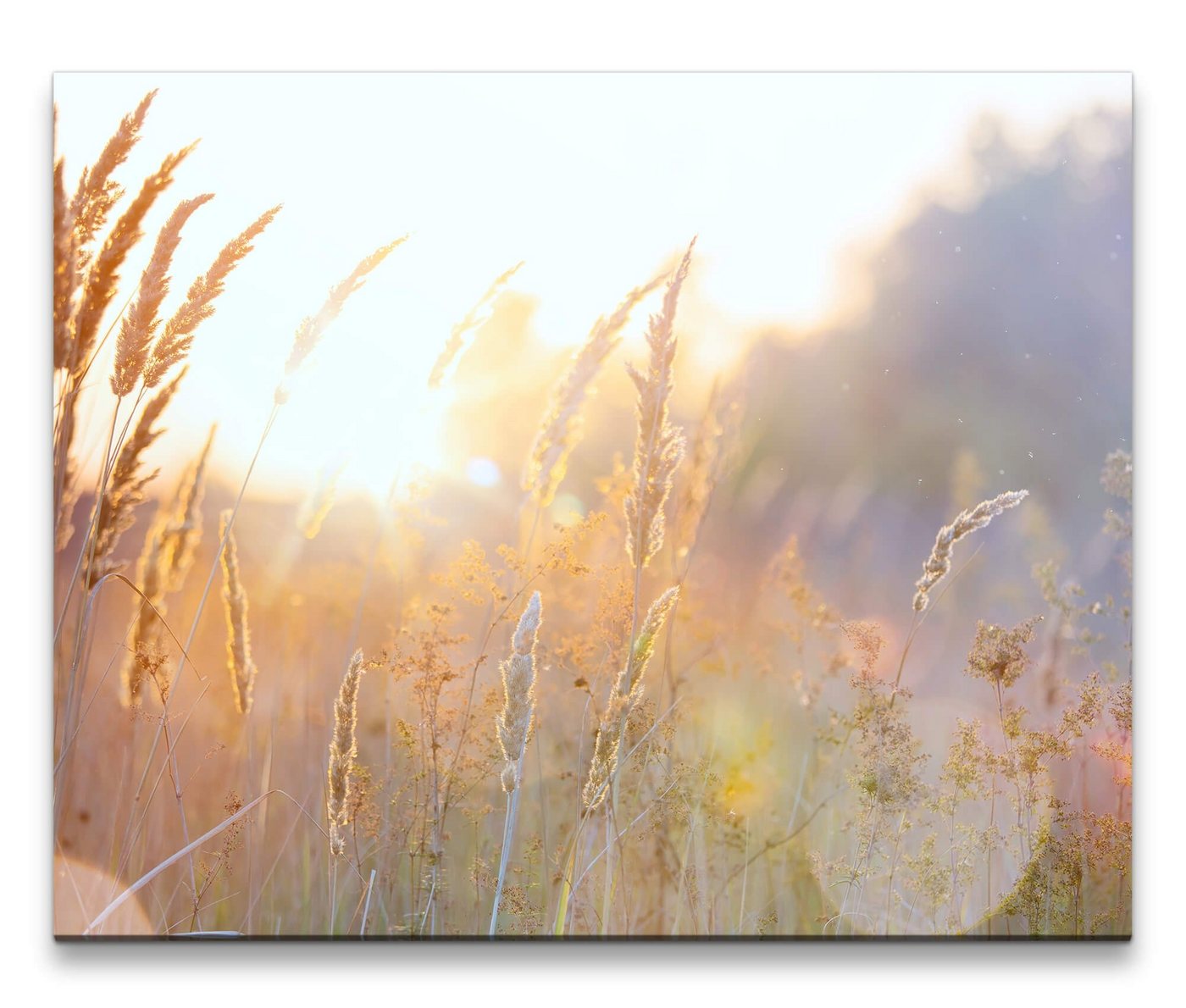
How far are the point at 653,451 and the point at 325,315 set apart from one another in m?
0.70

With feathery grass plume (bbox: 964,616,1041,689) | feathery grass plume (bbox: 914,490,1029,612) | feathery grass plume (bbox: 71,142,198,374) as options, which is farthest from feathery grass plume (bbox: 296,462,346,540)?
feathery grass plume (bbox: 964,616,1041,689)

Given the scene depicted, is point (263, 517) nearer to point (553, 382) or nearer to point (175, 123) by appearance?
point (553, 382)

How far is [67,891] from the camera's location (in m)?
2.56

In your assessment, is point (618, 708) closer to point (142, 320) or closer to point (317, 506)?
point (317, 506)

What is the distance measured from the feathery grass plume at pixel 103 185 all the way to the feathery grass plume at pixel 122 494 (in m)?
0.35

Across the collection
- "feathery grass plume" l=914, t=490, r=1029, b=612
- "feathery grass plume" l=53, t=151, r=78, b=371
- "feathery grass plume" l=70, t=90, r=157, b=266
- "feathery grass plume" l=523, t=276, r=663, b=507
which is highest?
"feathery grass plume" l=70, t=90, r=157, b=266

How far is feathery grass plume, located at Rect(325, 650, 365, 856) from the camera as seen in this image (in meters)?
2.50

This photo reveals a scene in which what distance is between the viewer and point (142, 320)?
2.50 meters

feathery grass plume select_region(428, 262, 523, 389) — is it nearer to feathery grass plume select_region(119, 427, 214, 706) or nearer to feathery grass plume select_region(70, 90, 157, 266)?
feathery grass plume select_region(119, 427, 214, 706)

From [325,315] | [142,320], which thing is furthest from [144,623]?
[325,315]

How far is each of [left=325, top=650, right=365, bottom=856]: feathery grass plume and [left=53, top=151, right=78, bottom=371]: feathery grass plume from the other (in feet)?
2.80

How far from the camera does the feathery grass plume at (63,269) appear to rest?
8.47 feet

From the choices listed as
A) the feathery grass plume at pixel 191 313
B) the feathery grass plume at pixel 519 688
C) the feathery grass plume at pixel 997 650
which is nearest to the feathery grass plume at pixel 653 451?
the feathery grass plume at pixel 519 688

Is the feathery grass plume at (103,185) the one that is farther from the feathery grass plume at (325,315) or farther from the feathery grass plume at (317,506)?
the feathery grass plume at (317,506)
